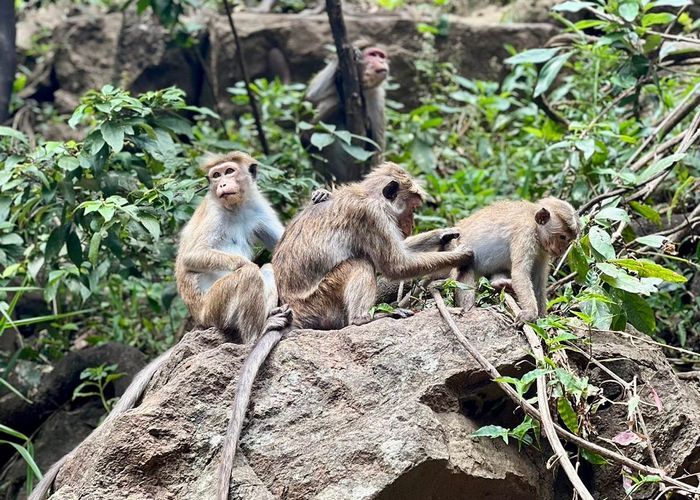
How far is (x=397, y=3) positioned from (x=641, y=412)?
34.5 feet

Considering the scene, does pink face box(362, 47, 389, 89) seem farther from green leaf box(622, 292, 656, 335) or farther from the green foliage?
green leaf box(622, 292, 656, 335)

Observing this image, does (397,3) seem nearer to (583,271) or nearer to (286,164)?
(286,164)

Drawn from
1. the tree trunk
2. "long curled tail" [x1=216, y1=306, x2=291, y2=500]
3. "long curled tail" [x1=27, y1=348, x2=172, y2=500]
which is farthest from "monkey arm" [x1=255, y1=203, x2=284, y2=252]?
the tree trunk

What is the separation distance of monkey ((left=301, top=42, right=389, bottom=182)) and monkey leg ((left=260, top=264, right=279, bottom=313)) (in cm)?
382

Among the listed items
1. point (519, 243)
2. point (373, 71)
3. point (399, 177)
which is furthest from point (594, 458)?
point (373, 71)

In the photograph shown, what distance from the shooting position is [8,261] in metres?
8.27

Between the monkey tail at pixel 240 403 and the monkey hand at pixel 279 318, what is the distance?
153 mm

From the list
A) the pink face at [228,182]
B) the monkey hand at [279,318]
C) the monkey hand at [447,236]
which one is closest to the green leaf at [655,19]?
the monkey hand at [447,236]

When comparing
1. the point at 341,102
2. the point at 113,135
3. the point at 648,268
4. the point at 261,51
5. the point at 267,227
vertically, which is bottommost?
the point at 261,51

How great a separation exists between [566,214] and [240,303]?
227 cm

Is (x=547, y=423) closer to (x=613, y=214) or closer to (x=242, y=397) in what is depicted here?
(x=242, y=397)

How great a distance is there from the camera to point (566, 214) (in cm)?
630

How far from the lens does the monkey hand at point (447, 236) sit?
264 inches

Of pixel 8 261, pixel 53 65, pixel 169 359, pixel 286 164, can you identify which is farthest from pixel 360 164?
pixel 53 65
